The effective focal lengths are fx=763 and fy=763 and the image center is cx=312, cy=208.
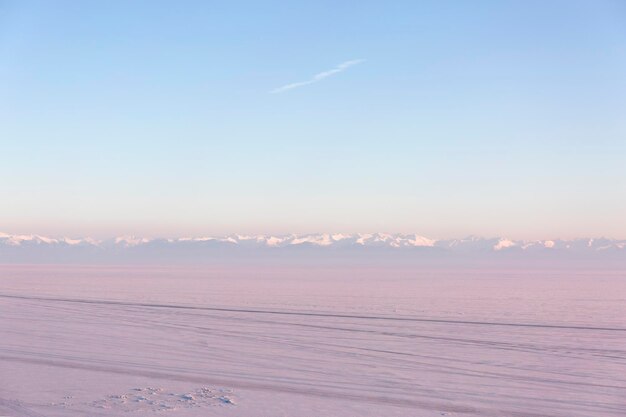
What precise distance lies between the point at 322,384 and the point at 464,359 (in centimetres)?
373

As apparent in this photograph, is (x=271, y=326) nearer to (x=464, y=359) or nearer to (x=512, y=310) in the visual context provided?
(x=464, y=359)

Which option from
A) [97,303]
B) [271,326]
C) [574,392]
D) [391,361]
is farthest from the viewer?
[97,303]

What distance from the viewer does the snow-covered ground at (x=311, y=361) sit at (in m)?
10.8

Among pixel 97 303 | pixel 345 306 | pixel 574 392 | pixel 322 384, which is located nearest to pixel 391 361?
pixel 322 384

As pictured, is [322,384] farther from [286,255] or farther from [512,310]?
[286,255]

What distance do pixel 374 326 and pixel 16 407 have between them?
1129cm

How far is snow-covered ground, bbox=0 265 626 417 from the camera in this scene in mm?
10758

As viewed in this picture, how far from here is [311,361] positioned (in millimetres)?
14266

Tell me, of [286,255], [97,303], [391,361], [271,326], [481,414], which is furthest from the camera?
[286,255]

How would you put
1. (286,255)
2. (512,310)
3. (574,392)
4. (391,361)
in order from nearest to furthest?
1. (574,392)
2. (391,361)
3. (512,310)
4. (286,255)

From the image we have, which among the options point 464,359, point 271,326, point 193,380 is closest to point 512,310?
point 271,326

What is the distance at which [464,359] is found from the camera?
48.0 feet

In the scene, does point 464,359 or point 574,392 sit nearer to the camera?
point 574,392

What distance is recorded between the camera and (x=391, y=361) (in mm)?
14336
